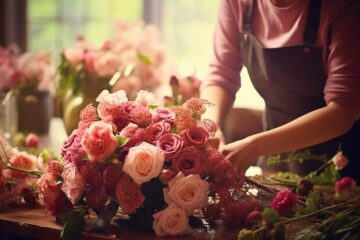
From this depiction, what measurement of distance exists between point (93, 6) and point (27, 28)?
375 mm

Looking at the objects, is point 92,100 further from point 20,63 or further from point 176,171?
point 176,171

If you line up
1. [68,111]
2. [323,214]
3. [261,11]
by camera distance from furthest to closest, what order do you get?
[68,111] < [261,11] < [323,214]

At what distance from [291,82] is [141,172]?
780 millimetres

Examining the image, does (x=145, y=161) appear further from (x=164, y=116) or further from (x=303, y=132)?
(x=303, y=132)

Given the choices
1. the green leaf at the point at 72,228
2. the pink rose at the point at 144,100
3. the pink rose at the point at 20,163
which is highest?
the pink rose at the point at 144,100

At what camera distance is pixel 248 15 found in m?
1.94

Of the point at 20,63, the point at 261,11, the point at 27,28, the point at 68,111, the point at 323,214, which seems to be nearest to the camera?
the point at 323,214

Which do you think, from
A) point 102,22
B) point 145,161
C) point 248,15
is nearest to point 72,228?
point 145,161

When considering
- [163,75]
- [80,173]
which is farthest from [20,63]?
[80,173]

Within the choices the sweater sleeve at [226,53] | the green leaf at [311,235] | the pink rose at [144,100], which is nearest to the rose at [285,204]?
the green leaf at [311,235]

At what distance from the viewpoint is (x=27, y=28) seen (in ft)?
12.4

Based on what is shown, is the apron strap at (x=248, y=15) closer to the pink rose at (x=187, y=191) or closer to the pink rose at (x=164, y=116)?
the pink rose at (x=164, y=116)

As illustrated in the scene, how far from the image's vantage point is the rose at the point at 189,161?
4.31 feet

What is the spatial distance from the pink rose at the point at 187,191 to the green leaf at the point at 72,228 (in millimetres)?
163
